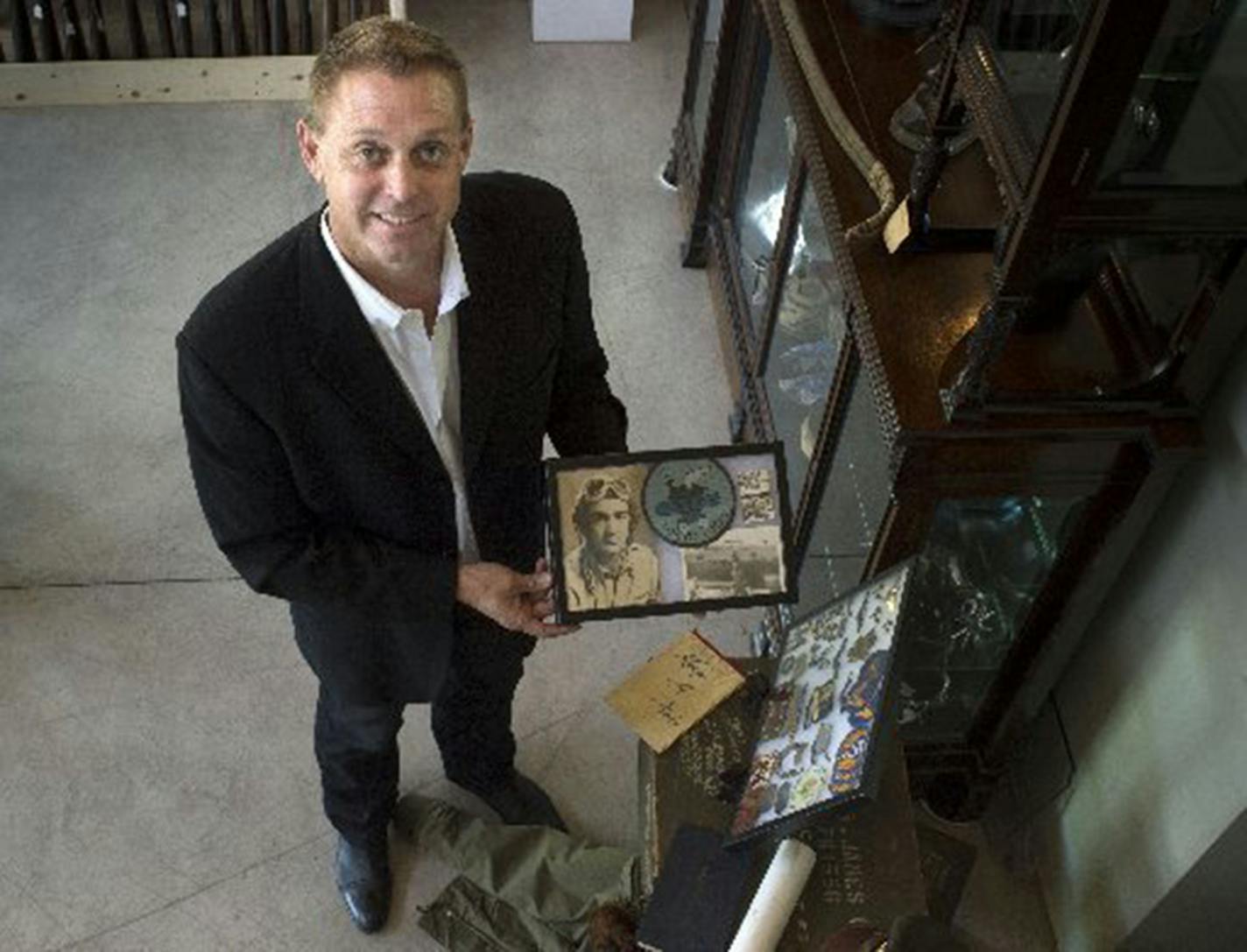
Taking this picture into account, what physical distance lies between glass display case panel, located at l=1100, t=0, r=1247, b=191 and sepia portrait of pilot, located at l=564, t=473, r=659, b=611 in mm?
827

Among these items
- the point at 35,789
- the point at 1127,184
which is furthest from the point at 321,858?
the point at 1127,184

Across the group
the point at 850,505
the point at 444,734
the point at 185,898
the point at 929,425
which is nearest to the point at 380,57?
the point at 929,425

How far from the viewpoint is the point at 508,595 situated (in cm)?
220

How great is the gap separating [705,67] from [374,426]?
2467 mm

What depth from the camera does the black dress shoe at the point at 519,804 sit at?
2965mm

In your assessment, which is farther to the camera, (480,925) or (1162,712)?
(480,925)

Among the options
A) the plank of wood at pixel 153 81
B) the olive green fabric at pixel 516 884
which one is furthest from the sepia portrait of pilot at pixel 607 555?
the plank of wood at pixel 153 81

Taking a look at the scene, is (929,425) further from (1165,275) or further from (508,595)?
(508,595)

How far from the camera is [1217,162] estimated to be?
6.10ft

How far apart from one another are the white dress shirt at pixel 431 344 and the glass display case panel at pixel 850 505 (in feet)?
2.50

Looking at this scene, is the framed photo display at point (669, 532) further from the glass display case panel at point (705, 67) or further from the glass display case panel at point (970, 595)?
the glass display case panel at point (705, 67)

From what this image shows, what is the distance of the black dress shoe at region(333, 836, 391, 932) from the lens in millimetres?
2844

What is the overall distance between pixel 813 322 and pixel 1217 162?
1.34 metres

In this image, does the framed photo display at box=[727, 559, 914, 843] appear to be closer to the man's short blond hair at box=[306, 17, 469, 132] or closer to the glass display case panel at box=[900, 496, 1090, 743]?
the glass display case panel at box=[900, 496, 1090, 743]
